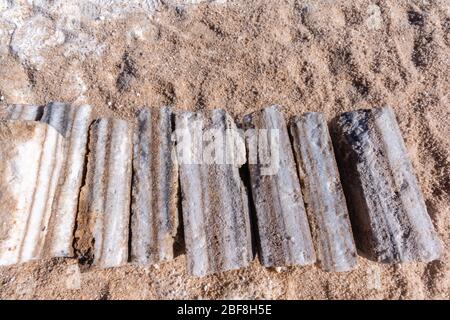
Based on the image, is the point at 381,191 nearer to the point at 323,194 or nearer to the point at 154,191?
the point at 323,194

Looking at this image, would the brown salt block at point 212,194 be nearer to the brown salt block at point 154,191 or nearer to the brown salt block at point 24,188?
the brown salt block at point 154,191

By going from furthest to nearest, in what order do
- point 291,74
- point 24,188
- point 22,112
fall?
1. point 291,74
2. point 22,112
3. point 24,188

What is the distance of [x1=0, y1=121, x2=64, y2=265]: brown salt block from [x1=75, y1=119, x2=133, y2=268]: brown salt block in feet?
0.73

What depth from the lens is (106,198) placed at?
2.43m

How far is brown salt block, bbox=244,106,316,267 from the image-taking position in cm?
234

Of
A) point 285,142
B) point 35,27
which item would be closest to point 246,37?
point 285,142

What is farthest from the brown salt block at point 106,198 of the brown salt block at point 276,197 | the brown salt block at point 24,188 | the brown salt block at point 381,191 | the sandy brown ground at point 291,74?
the brown salt block at point 381,191

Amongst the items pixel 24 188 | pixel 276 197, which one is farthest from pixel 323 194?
pixel 24 188

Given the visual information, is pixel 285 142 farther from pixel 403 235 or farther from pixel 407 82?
pixel 407 82

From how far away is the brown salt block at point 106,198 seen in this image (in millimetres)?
2340

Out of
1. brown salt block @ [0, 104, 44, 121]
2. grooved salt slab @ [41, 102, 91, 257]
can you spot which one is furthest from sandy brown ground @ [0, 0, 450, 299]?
brown salt block @ [0, 104, 44, 121]

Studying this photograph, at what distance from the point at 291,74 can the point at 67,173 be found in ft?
6.65

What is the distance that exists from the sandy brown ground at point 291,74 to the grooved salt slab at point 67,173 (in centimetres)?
46

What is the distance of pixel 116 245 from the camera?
2.36m
